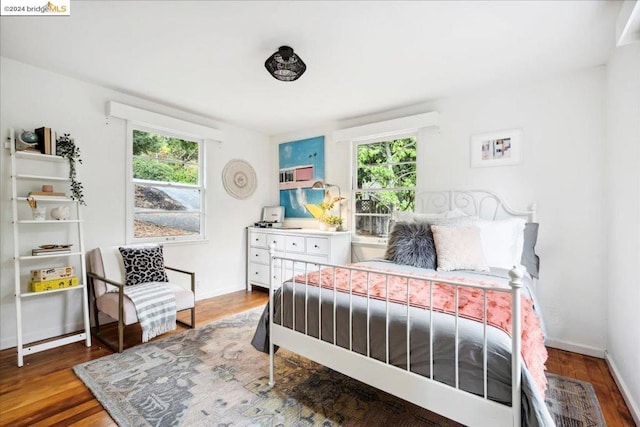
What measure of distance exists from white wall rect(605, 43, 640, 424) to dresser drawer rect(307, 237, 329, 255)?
251 cm

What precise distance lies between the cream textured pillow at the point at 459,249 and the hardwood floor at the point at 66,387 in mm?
1012

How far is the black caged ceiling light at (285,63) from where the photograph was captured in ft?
7.31

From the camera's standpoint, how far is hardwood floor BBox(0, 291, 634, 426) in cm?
174

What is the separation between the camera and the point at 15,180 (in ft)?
8.00

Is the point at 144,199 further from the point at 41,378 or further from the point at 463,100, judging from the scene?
the point at 463,100

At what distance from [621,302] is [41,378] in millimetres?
4066

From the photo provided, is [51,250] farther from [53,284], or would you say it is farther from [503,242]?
[503,242]

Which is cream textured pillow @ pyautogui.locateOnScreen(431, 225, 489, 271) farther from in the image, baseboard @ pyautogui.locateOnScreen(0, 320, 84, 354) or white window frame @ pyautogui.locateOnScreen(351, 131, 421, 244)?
baseboard @ pyautogui.locateOnScreen(0, 320, 84, 354)

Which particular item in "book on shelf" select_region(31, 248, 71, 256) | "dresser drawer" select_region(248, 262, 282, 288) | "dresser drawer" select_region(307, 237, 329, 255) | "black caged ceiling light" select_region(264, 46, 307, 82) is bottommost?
"dresser drawer" select_region(248, 262, 282, 288)

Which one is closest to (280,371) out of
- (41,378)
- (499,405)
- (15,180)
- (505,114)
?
(499,405)

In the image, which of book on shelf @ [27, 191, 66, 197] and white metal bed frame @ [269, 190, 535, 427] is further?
book on shelf @ [27, 191, 66, 197]

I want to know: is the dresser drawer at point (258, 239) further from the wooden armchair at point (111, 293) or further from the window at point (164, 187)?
the wooden armchair at point (111, 293)

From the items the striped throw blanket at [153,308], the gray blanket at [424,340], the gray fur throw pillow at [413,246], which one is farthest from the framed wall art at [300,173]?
the gray blanket at [424,340]

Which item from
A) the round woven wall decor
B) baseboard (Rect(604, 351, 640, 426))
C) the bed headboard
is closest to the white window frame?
the bed headboard
